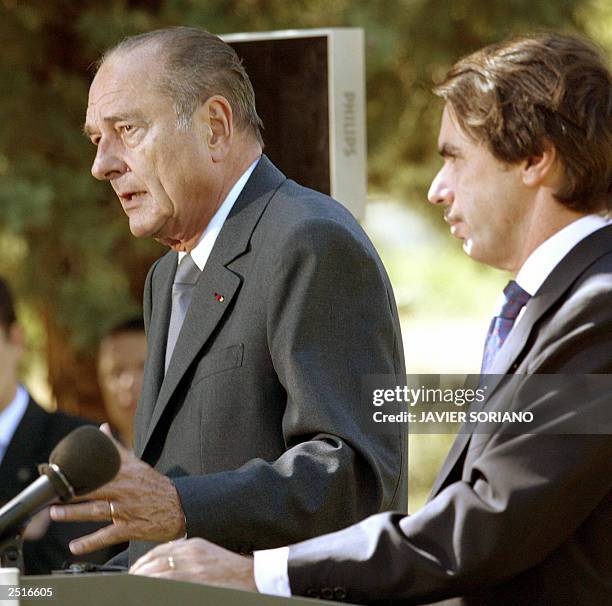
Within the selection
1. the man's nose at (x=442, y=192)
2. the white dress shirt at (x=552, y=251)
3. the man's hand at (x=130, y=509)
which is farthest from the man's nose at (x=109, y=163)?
the white dress shirt at (x=552, y=251)

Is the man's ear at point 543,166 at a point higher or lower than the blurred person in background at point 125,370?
lower

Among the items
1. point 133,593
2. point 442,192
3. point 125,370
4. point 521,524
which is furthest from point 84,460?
point 125,370

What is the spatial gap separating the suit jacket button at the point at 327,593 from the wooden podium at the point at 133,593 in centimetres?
23

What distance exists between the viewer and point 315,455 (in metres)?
2.84

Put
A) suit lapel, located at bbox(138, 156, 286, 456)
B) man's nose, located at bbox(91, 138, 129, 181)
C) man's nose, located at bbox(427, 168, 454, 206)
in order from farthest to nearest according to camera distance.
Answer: man's nose, located at bbox(91, 138, 129, 181) → suit lapel, located at bbox(138, 156, 286, 456) → man's nose, located at bbox(427, 168, 454, 206)

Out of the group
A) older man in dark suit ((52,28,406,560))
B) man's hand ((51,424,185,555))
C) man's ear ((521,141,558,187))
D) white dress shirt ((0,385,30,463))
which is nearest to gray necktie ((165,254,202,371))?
older man in dark suit ((52,28,406,560))

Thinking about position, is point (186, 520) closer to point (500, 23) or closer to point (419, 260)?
point (500, 23)

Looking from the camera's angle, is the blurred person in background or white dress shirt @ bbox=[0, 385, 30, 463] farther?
the blurred person in background

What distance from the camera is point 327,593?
87.8 inches

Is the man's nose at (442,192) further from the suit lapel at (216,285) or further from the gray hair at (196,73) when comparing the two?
the gray hair at (196,73)

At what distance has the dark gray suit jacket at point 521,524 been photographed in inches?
85.0

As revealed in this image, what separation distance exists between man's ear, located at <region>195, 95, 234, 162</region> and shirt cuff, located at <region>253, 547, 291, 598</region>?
1.24 meters

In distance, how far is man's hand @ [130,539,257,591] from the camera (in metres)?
2.25
